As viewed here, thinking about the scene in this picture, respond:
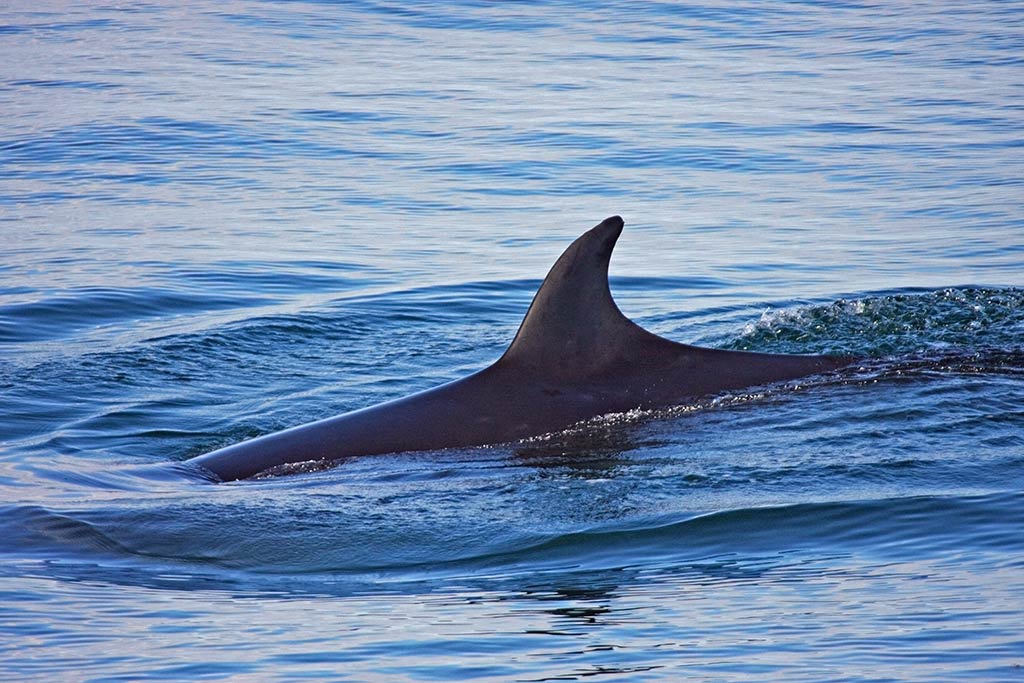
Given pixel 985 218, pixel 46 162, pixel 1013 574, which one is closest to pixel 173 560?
pixel 1013 574

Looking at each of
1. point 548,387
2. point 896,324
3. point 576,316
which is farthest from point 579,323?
point 896,324

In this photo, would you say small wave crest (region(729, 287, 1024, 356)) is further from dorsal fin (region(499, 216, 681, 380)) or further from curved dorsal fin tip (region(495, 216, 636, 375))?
curved dorsal fin tip (region(495, 216, 636, 375))

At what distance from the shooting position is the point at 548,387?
816 centimetres

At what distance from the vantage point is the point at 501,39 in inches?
1358

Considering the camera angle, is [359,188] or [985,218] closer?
[985,218]

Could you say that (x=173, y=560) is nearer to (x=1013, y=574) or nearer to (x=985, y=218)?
(x=1013, y=574)

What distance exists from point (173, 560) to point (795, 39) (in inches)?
1106

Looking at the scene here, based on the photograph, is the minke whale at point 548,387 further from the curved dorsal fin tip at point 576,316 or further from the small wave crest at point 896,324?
the small wave crest at point 896,324

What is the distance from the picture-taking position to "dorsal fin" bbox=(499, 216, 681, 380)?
304 inches

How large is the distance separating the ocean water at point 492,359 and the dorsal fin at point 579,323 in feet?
1.19

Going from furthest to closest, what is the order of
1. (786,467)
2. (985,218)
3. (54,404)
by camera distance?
1. (985,218)
2. (54,404)
3. (786,467)

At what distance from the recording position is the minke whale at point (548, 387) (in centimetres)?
787

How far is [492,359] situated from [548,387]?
3361mm

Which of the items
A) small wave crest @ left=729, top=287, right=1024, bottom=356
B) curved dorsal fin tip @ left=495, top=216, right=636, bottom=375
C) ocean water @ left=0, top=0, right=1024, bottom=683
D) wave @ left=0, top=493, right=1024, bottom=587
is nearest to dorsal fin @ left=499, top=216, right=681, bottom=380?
curved dorsal fin tip @ left=495, top=216, right=636, bottom=375
